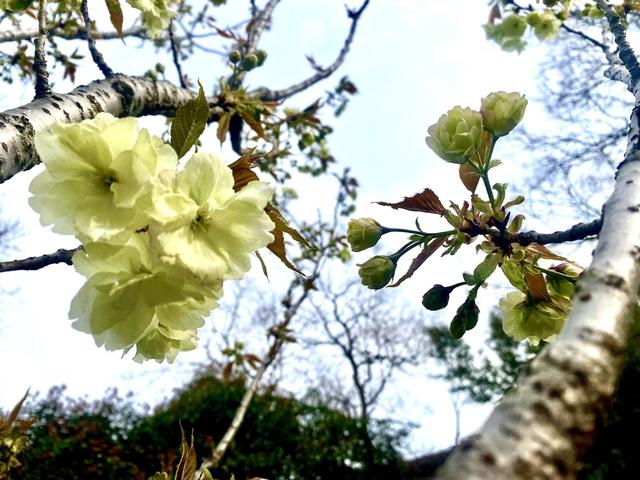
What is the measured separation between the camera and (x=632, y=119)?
780 mm

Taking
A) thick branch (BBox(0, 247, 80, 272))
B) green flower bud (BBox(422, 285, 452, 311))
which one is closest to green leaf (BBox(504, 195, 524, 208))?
green flower bud (BBox(422, 285, 452, 311))

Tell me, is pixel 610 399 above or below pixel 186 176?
below

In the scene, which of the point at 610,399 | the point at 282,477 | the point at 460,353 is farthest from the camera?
the point at 460,353

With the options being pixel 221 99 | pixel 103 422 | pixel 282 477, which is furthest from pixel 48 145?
pixel 103 422

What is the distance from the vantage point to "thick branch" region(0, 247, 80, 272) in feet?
2.93

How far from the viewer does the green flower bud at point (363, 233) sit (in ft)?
3.90

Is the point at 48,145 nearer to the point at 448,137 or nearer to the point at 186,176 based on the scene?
the point at 186,176

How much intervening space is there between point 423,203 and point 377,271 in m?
0.20

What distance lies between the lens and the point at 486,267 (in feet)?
3.24

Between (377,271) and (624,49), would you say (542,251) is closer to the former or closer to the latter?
(377,271)

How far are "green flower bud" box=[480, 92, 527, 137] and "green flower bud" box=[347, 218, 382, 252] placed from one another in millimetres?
345

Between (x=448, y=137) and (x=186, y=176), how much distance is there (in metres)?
0.55

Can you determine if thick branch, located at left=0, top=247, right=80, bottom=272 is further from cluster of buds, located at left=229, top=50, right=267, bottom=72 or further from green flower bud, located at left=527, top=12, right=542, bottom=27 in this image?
green flower bud, located at left=527, top=12, right=542, bottom=27

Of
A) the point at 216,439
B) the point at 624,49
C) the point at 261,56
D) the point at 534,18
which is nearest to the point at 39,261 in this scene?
the point at 624,49
